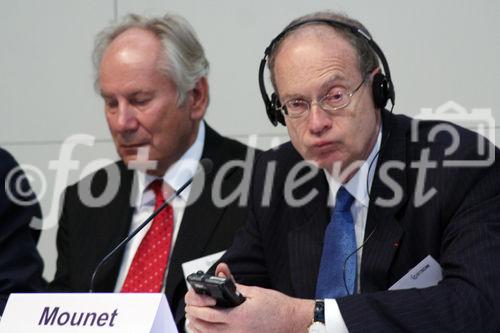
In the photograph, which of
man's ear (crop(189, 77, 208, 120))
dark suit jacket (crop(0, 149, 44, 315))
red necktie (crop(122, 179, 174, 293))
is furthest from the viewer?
man's ear (crop(189, 77, 208, 120))

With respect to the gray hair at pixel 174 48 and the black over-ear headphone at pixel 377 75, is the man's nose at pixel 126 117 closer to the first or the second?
the gray hair at pixel 174 48

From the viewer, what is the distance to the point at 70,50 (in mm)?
3564

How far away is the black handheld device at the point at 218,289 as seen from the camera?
1632 millimetres

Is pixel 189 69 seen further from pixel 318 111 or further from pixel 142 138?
pixel 318 111

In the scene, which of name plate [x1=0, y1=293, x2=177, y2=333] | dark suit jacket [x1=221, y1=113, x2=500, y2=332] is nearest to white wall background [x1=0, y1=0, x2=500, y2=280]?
dark suit jacket [x1=221, y1=113, x2=500, y2=332]

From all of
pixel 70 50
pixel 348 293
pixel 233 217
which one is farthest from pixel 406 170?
pixel 70 50

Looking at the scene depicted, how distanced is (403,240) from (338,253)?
165 mm

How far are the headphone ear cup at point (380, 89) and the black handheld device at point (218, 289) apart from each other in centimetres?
63

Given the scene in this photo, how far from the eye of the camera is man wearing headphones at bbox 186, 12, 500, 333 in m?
1.84

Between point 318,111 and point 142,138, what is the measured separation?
36.9 inches

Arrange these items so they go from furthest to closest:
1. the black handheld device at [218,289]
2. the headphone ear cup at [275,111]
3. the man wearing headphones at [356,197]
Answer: the headphone ear cup at [275,111]
the man wearing headphones at [356,197]
the black handheld device at [218,289]

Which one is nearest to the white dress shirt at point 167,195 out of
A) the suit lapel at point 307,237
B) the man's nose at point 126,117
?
the man's nose at point 126,117

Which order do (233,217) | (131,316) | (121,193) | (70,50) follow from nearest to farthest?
(131,316)
(233,217)
(121,193)
(70,50)

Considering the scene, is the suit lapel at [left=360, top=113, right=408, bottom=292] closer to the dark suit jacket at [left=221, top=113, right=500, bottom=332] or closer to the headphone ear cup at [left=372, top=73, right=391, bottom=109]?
the dark suit jacket at [left=221, top=113, right=500, bottom=332]
